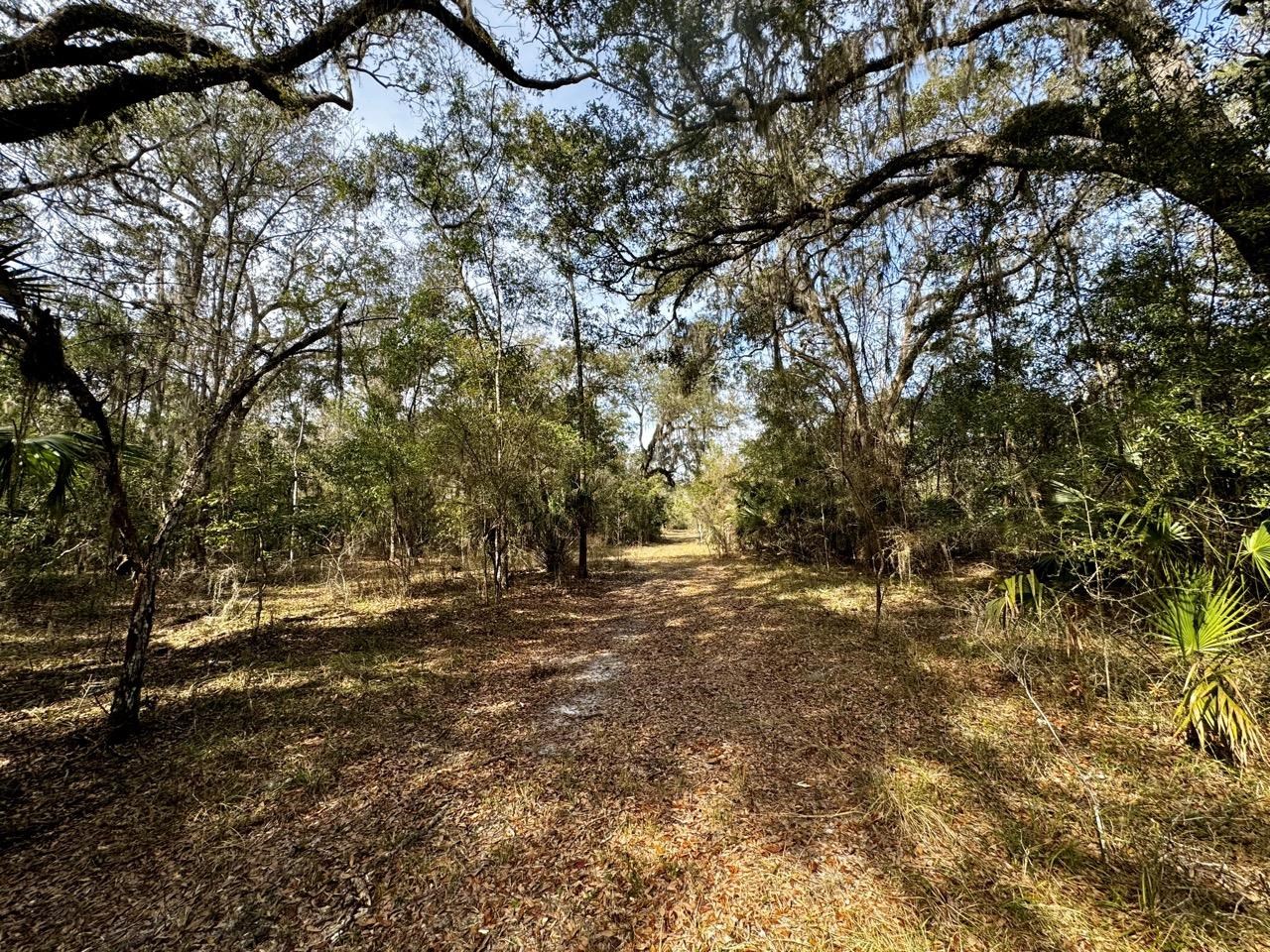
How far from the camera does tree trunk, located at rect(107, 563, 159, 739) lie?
3326 mm

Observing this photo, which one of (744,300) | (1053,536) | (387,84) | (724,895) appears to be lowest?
(724,895)

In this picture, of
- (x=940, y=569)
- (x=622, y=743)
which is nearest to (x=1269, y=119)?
(x=622, y=743)

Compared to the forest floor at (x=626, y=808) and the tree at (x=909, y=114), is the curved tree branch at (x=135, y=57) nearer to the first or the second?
the tree at (x=909, y=114)

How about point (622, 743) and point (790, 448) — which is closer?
point (622, 743)

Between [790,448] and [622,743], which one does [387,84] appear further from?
[790,448]

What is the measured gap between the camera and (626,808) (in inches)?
112

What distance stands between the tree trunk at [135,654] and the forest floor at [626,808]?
18 cm

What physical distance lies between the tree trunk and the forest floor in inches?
7.0

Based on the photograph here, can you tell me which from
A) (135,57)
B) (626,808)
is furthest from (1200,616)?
(135,57)

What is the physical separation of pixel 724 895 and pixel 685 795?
2.59 feet

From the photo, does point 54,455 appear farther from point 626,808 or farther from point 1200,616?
point 1200,616

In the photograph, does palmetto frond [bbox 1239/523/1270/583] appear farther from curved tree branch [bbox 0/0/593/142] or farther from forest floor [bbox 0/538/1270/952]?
curved tree branch [bbox 0/0/593/142]

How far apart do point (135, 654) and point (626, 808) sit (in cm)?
386

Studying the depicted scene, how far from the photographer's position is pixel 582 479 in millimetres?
10312
